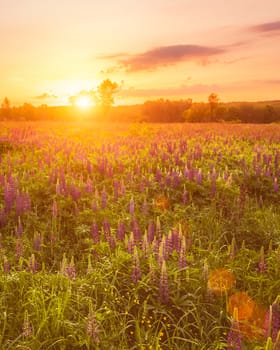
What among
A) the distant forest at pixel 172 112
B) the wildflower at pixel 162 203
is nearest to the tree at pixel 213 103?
the distant forest at pixel 172 112

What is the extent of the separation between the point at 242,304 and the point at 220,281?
1.07ft

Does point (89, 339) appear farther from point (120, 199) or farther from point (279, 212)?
point (279, 212)

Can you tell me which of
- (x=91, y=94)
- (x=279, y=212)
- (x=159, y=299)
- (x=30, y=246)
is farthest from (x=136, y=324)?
(x=91, y=94)

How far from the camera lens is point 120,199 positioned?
262 inches

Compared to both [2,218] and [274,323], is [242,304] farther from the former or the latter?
[2,218]

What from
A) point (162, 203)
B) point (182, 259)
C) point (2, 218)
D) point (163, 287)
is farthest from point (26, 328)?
point (162, 203)

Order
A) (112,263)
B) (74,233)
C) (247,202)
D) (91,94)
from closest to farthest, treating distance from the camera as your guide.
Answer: (112,263)
(74,233)
(247,202)
(91,94)

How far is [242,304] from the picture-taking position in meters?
3.59

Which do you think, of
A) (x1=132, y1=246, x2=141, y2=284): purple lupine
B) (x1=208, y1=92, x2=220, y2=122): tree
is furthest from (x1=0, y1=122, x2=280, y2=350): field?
(x1=208, y1=92, x2=220, y2=122): tree

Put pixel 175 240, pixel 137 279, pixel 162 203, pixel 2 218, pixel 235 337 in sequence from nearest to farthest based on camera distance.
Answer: pixel 235 337 → pixel 137 279 → pixel 175 240 → pixel 2 218 → pixel 162 203

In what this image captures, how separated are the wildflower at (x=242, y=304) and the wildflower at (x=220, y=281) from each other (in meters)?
0.11

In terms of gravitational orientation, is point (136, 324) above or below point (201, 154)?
below

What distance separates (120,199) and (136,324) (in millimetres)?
3633

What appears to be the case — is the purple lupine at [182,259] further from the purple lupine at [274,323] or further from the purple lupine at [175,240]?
the purple lupine at [274,323]
